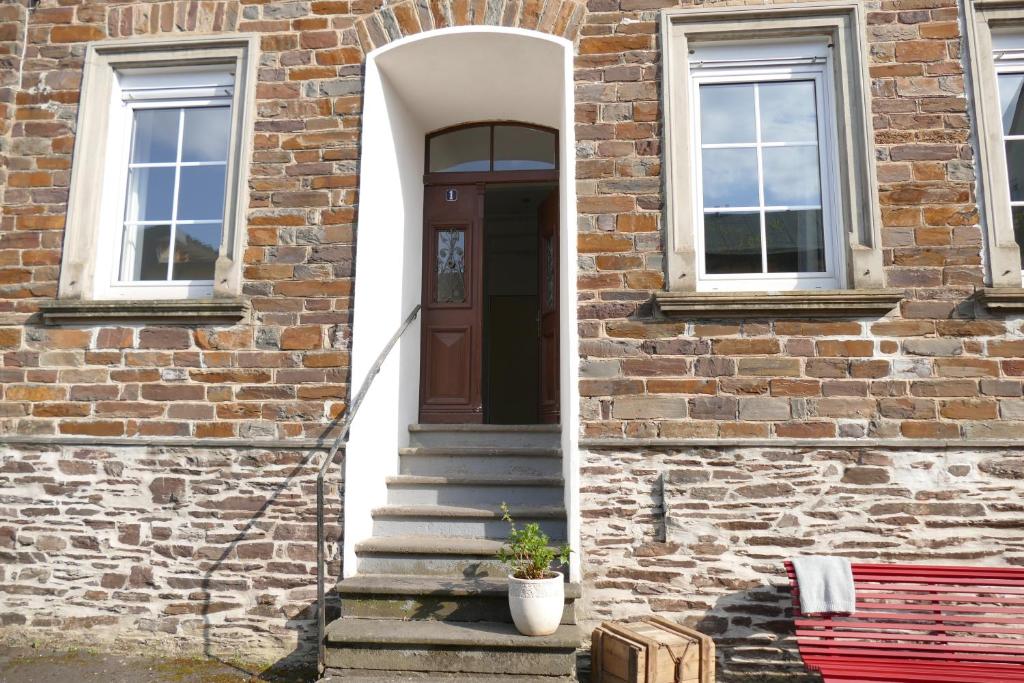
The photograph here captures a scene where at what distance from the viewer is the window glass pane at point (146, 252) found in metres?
4.92

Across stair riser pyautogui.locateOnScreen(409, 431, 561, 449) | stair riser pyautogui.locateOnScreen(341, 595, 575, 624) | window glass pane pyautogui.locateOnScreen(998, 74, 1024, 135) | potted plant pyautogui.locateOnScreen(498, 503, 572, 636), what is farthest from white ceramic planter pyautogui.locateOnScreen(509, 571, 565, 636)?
window glass pane pyautogui.locateOnScreen(998, 74, 1024, 135)

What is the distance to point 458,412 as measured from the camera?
5.63 meters

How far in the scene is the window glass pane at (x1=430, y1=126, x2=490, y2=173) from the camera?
5891mm

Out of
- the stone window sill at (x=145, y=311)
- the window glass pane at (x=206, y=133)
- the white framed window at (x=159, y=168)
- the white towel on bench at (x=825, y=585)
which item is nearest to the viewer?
the white towel on bench at (x=825, y=585)

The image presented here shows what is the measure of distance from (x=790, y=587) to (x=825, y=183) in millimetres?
2511

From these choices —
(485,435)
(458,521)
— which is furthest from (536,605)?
(485,435)

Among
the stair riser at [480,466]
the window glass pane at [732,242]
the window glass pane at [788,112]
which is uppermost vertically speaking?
the window glass pane at [788,112]

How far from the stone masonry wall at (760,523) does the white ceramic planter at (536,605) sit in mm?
464

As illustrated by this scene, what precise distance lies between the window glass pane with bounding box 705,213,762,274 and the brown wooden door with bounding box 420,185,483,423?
6.53ft

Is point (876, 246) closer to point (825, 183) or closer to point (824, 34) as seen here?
point (825, 183)

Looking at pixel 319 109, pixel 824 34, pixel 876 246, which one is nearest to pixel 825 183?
pixel 876 246

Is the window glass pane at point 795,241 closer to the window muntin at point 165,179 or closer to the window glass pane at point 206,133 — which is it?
the window muntin at point 165,179

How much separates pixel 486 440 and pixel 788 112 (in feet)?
10.1

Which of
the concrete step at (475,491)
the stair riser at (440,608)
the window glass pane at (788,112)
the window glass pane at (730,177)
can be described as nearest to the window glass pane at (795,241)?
the window glass pane at (730,177)
